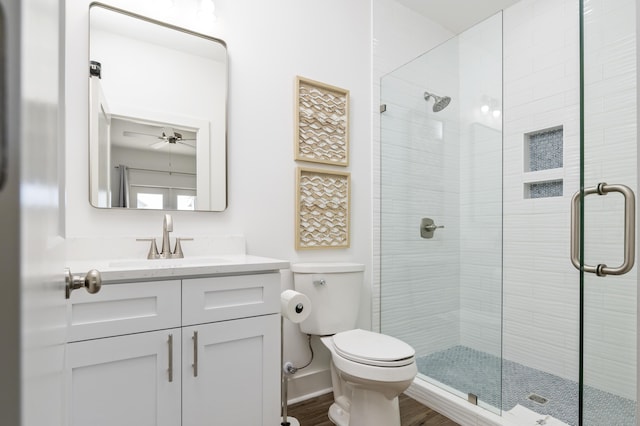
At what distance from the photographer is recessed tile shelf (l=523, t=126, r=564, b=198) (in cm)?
220

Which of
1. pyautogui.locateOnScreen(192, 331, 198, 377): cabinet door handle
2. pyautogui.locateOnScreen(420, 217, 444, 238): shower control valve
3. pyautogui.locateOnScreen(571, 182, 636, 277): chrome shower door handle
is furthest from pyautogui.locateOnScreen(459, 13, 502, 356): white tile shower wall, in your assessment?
pyautogui.locateOnScreen(192, 331, 198, 377): cabinet door handle

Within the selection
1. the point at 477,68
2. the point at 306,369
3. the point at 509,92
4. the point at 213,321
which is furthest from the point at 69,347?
the point at 509,92

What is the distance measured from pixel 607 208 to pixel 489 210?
91cm

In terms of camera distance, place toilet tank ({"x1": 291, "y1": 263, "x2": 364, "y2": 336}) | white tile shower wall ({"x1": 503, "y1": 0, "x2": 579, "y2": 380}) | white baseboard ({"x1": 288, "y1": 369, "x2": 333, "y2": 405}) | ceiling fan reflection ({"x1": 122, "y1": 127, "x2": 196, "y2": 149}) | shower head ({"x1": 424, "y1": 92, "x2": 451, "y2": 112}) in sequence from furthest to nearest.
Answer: shower head ({"x1": 424, "y1": 92, "x2": 451, "y2": 112}) < white tile shower wall ({"x1": 503, "y1": 0, "x2": 579, "y2": 380}) < white baseboard ({"x1": 288, "y1": 369, "x2": 333, "y2": 405}) < toilet tank ({"x1": 291, "y1": 263, "x2": 364, "y2": 336}) < ceiling fan reflection ({"x1": 122, "y1": 127, "x2": 196, "y2": 149})

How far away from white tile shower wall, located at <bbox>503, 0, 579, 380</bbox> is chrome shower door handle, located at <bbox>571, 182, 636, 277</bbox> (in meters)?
1.15

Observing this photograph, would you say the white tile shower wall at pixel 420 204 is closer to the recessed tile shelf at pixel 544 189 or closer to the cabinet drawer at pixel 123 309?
the recessed tile shelf at pixel 544 189

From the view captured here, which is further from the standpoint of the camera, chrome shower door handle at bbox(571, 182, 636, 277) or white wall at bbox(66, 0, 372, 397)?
white wall at bbox(66, 0, 372, 397)

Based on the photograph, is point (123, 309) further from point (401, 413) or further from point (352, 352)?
point (401, 413)

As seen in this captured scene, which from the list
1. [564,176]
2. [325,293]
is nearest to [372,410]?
[325,293]

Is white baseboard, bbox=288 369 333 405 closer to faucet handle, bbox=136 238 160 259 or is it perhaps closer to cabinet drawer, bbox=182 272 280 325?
cabinet drawer, bbox=182 272 280 325

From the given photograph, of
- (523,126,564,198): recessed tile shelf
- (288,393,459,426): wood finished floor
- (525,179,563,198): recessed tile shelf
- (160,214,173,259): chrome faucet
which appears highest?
(523,126,564,198): recessed tile shelf

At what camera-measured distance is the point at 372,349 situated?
154 centimetres

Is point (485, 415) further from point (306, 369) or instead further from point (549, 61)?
point (549, 61)

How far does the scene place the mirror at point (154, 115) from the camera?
1.54m
